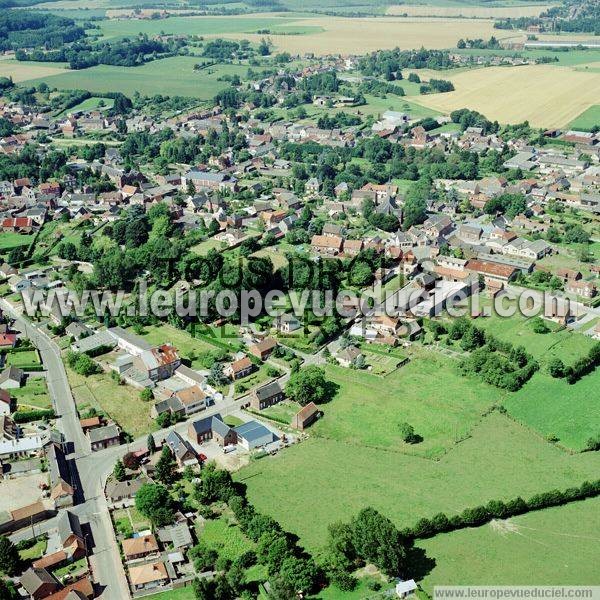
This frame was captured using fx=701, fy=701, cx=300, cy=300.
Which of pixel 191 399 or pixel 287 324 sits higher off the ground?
pixel 287 324

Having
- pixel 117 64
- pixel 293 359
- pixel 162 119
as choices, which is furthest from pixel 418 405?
pixel 117 64

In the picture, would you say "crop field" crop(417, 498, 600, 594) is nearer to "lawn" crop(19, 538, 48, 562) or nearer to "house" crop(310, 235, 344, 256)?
"lawn" crop(19, 538, 48, 562)

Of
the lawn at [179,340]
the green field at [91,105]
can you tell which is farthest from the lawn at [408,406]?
the green field at [91,105]

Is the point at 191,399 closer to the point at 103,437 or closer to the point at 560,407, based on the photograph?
the point at 103,437

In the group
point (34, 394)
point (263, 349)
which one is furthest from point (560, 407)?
point (34, 394)

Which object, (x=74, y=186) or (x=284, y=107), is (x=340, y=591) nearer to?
(x=74, y=186)

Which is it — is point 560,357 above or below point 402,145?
below

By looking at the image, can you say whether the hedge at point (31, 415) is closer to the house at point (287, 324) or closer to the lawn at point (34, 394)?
the lawn at point (34, 394)
